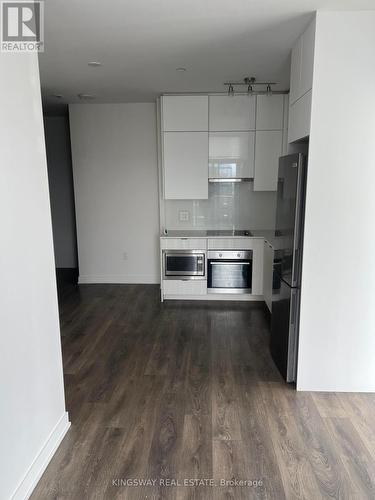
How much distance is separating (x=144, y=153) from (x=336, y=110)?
131 inches

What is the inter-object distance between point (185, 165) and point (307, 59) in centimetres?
238

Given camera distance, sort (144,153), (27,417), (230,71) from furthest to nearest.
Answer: (144,153) < (230,71) < (27,417)

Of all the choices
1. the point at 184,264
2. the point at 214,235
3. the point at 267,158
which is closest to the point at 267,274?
the point at 214,235

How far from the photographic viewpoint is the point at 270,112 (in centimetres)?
462

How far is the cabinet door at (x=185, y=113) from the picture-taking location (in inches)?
182

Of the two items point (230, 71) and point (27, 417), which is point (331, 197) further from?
point (27, 417)

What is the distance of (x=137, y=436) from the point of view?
90.7 inches

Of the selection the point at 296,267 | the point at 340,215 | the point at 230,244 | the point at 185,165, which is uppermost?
the point at 185,165

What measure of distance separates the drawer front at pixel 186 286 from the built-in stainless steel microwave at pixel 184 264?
67 millimetres

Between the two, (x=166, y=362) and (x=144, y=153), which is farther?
(x=144, y=153)

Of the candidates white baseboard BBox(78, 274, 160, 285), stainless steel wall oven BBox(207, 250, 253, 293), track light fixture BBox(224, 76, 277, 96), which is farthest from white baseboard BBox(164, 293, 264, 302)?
track light fixture BBox(224, 76, 277, 96)

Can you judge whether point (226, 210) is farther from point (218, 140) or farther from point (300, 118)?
point (300, 118)

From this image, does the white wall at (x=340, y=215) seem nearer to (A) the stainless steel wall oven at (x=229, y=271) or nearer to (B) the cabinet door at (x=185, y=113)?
(A) the stainless steel wall oven at (x=229, y=271)

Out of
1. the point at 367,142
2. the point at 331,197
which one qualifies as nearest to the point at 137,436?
the point at 331,197
